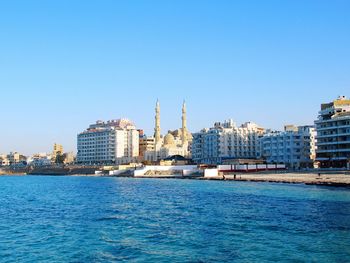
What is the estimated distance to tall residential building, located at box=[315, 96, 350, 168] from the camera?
118062mm

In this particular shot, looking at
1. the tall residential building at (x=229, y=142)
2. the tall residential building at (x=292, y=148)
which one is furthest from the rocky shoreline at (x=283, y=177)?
the tall residential building at (x=229, y=142)

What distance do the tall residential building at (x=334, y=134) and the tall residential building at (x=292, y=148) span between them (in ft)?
52.7

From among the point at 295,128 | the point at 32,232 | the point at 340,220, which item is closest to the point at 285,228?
the point at 340,220

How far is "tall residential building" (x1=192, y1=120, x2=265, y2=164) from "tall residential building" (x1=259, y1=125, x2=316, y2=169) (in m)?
19.1

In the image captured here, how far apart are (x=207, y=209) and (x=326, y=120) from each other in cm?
8704

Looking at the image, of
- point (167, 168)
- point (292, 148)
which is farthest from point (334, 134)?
point (167, 168)

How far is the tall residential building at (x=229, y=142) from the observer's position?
173m

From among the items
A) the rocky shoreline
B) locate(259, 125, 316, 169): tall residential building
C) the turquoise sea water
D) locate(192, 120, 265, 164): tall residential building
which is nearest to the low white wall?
→ the rocky shoreline

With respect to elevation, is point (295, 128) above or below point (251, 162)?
above

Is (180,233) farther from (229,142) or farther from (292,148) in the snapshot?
(229,142)

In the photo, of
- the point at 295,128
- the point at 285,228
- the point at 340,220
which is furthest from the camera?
the point at 295,128

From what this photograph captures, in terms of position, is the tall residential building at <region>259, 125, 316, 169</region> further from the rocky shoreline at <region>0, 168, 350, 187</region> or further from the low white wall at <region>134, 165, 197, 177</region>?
the rocky shoreline at <region>0, 168, 350, 187</region>

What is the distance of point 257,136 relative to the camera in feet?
581

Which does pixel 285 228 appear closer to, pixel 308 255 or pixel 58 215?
pixel 308 255
